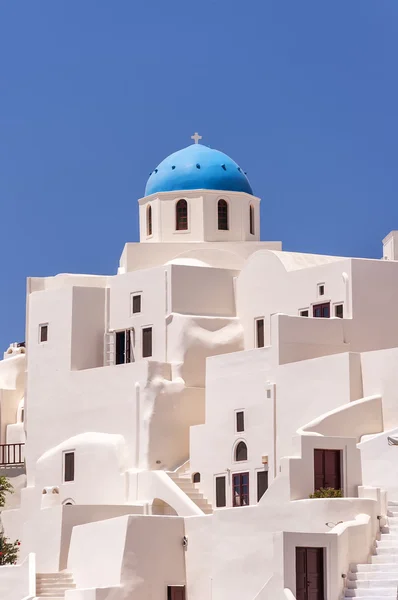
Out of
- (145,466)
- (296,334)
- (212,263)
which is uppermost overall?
(212,263)

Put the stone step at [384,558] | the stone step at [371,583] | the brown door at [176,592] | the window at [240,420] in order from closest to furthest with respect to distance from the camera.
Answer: the stone step at [371,583]
the stone step at [384,558]
the brown door at [176,592]
the window at [240,420]

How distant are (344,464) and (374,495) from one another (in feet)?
4.68

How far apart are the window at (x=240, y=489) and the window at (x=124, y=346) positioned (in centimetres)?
695

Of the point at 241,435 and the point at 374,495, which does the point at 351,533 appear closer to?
the point at 374,495

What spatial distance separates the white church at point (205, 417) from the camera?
44.5 meters

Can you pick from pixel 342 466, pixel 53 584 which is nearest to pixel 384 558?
pixel 342 466

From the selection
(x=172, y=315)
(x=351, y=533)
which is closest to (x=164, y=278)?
(x=172, y=315)

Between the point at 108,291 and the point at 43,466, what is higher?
the point at 108,291

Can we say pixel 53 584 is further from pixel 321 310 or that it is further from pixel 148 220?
pixel 148 220

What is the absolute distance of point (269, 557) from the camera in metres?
44.2

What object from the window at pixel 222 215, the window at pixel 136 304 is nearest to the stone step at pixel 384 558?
the window at pixel 136 304

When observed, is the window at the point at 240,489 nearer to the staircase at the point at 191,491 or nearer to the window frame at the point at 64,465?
the staircase at the point at 191,491

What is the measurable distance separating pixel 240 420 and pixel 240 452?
3.14 feet

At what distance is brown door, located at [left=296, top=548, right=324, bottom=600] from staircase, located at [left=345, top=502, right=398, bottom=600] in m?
0.72
